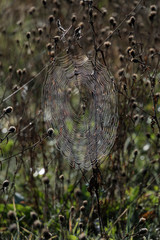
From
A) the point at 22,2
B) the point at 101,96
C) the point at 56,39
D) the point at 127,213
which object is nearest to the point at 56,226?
the point at 127,213

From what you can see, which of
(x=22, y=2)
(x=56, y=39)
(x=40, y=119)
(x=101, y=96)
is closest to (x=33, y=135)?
(x=40, y=119)

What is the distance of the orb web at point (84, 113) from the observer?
245 centimetres

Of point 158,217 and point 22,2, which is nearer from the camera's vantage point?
point 158,217

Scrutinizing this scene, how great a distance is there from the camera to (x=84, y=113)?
2729mm

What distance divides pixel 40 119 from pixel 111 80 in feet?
3.00

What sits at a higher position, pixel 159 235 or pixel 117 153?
pixel 117 153

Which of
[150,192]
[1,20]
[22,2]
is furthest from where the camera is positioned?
[22,2]

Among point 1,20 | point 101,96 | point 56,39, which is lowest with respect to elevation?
point 101,96

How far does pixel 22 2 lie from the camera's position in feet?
20.8

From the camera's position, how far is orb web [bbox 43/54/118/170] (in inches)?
96.4

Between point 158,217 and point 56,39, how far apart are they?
1.48m

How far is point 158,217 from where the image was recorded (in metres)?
2.84

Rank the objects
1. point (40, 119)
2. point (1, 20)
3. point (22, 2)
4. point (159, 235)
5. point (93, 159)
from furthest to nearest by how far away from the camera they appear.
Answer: point (22, 2)
point (1, 20)
point (40, 119)
point (159, 235)
point (93, 159)

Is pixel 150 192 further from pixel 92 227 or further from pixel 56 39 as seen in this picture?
pixel 56 39
